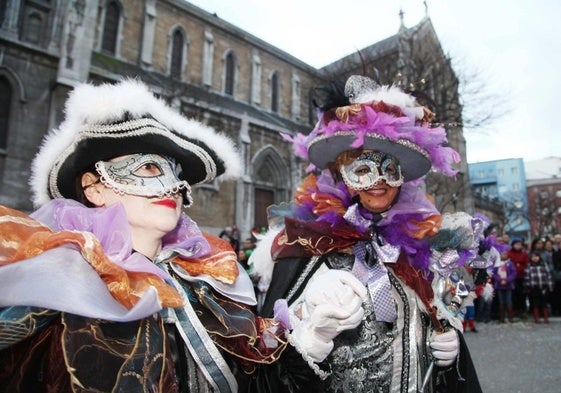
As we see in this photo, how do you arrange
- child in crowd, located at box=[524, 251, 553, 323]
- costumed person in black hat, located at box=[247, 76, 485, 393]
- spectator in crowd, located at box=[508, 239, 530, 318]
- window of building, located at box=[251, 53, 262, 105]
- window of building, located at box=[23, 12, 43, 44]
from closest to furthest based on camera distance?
costumed person in black hat, located at box=[247, 76, 485, 393]
child in crowd, located at box=[524, 251, 553, 323]
spectator in crowd, located at box=[508, 239, 530, 318]
window of building, located at box=[23, 12, 43, 44]
window of building, located at box=[251, 53, 262, 105]

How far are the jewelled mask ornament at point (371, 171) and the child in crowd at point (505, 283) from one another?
7.49 metres

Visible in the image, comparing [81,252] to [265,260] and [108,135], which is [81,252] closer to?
[108,135]

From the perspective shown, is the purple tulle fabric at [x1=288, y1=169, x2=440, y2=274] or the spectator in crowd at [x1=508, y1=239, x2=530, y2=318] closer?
the purple tulle fabric at [x1=288, y1=169, x2=440, y2=274]

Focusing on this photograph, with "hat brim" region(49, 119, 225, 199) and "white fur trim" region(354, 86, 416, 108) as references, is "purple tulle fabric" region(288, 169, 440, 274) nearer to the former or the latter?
"white fur trim" region(354, 86, 416, 108)

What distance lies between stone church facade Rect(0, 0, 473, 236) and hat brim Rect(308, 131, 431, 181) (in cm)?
624

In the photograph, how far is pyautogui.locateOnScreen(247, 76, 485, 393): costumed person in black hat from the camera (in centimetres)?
175

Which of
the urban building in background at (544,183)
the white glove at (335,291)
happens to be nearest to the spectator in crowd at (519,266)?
the white glove at (335,291)

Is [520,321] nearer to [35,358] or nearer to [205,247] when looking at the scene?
[205,247]

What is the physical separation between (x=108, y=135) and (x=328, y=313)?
3.22 ft

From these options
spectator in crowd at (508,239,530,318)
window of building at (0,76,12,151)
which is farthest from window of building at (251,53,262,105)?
spectator in crowd at (508,239,530,318)

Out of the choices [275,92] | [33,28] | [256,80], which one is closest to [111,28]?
[33,28]

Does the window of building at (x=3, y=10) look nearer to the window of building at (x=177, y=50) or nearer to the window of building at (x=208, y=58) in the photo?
the window of building at (x=177, y=50)

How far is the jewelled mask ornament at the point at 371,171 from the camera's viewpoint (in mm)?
2059

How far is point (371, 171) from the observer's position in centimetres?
208
